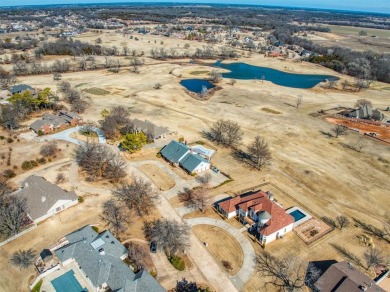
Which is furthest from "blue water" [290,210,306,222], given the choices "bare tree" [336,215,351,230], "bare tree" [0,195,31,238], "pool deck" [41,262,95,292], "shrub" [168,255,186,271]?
"bare tree" [0,195,31,238]

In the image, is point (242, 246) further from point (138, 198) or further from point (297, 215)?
point (138, 198)

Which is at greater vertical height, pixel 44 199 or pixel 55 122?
pixel 44 199

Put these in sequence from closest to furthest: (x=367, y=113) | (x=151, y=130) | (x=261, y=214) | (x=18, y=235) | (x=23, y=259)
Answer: (x=23, y=259), (x=18, y=235), (x=261, y=214), (x=151, y=130), (x=367, y=113)

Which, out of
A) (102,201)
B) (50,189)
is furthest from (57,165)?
(102,201)

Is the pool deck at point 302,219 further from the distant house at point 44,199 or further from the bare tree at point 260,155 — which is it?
the distant house at point 44,199

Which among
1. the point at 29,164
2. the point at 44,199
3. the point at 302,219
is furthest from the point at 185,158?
the point at 29,164

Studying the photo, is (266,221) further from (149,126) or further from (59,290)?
(149,126)
